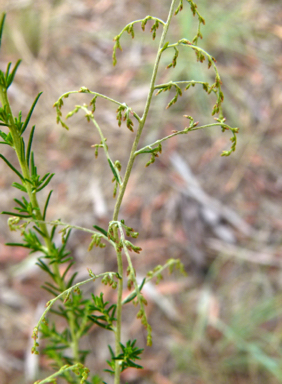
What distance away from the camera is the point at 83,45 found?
3.58m

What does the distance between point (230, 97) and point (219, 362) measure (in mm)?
2092

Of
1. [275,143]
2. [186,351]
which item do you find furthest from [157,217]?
[275,143]

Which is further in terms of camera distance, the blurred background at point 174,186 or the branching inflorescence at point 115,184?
the blurred background at point 174,186

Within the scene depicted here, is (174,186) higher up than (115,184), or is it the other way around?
(174,186)

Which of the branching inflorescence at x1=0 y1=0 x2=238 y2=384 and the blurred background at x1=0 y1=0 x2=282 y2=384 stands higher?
the blurred background at x1=0 y1=0 x2=282 y2=384

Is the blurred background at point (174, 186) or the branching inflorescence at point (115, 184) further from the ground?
the blurred background at point (174, 186)

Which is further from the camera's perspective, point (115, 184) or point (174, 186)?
point (174, 186)

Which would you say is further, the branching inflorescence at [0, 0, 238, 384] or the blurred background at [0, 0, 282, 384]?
the blurred background at [0, 0, 282, 384]

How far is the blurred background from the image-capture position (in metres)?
2.21

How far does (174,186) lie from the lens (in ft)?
8.99

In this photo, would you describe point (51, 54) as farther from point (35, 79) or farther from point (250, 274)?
point (250, 274)

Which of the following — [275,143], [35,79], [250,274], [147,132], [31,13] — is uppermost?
[31,13]

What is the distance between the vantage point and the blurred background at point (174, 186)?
2.21 metres

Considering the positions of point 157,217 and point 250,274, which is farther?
point 157,217
